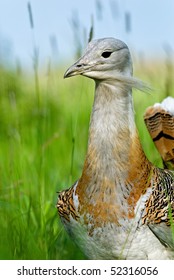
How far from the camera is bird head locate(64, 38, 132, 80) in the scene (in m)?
3.01

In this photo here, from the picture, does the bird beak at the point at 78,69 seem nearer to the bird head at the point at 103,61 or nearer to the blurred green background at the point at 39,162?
the bird head at the point at 103,61

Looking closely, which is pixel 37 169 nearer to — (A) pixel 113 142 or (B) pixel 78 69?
(A) pixel 113 142

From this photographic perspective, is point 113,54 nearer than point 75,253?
Yes

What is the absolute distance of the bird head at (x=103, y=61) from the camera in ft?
9.89

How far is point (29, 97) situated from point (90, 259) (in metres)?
2.83

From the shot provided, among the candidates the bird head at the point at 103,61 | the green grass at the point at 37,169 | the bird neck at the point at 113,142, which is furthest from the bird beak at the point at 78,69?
the green grass at the point at 37,169

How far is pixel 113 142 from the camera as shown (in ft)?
10.6

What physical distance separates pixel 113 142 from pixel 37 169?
0.98m

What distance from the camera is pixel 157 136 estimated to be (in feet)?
12.0

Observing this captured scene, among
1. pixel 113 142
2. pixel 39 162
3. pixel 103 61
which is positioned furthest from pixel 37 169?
pixel 103 61

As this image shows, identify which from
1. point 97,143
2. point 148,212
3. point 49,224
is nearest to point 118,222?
point 148,212

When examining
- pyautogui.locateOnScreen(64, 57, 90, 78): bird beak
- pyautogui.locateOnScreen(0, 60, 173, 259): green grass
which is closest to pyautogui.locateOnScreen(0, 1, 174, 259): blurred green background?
pyautogui.locateOnScreen(0, 60, 173, 259): green grass

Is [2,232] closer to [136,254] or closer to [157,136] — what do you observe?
[136,254]

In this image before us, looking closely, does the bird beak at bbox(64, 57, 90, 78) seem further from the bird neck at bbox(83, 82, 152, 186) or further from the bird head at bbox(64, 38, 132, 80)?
the bird neck at bbox(83, 82, 152, 186)
